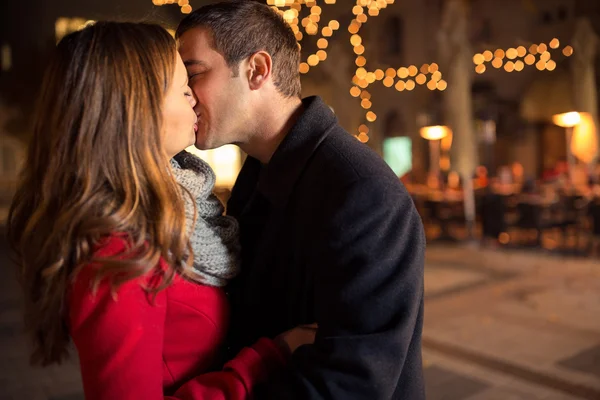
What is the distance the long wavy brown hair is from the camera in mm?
1182

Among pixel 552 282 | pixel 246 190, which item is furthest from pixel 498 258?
pixel 246 190

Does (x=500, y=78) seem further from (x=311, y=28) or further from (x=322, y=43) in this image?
(x=311, y=28)

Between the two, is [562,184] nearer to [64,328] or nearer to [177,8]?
[177,8]

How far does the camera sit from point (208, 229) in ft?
4.81

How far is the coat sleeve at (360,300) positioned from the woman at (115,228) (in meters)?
0.17

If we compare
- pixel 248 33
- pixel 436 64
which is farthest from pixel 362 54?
pixel 248 33

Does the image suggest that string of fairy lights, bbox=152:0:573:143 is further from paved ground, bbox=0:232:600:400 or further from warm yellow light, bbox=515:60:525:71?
paved ground, bbox=0:232:600:400

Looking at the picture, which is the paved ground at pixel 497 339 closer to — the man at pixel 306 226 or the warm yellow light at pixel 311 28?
the man at pixel 306 226

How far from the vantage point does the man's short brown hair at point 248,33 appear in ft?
5.13

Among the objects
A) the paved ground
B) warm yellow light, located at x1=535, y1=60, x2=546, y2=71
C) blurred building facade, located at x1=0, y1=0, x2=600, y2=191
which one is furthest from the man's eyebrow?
warm yellow light, located at x1=535, y1=60, x2=546, y2=71

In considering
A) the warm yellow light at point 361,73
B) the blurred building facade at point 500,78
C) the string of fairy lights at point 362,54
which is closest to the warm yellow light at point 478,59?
the string of fairy lights at point 362,54

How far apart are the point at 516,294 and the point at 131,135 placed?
6.57 metres

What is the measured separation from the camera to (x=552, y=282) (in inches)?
293

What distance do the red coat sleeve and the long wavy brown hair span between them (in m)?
0.05
